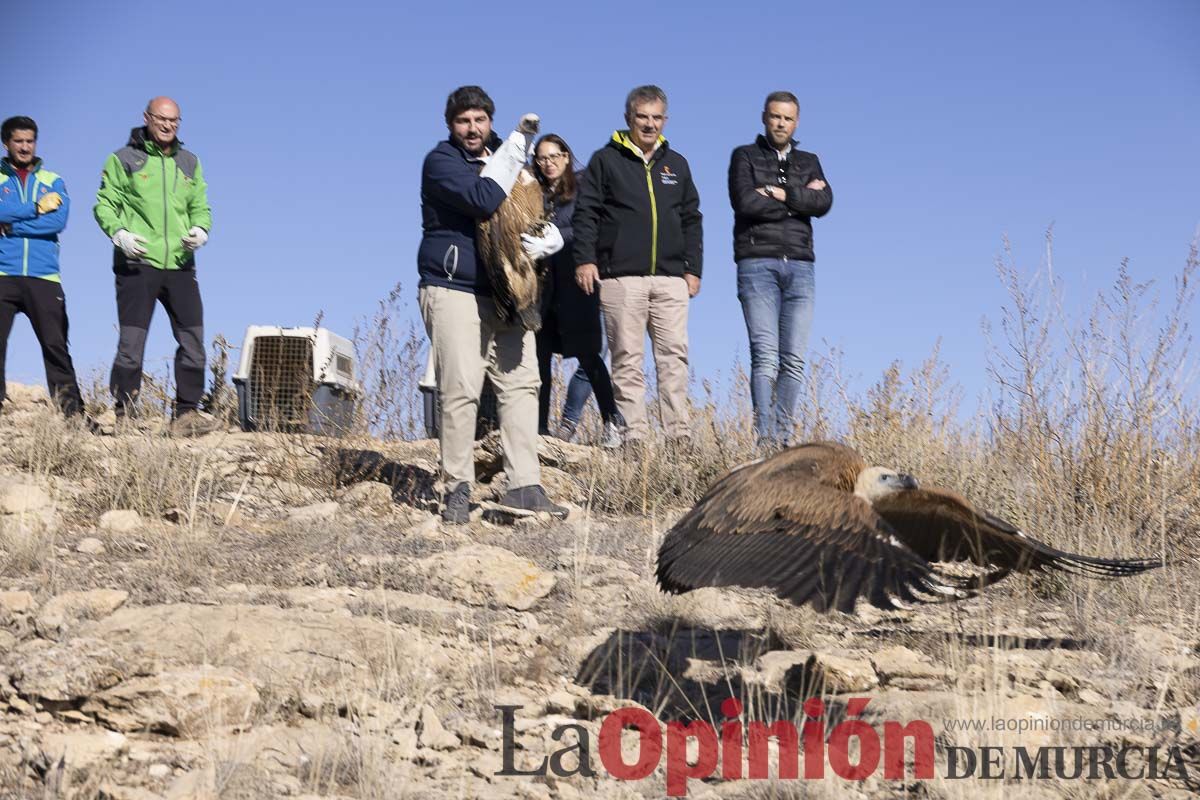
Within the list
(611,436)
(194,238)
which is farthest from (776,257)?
(194,238)

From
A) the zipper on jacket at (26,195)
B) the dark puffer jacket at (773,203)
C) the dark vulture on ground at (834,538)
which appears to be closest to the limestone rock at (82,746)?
the dark vulture on ground at (834,538)

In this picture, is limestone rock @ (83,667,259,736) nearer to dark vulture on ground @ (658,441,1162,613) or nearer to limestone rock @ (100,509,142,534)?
dark vulture on ground @ (658,441,1162,613)

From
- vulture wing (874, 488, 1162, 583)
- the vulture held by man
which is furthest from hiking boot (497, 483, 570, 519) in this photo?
vulture wing (874, 488, 1162, 583)

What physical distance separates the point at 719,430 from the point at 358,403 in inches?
96.9

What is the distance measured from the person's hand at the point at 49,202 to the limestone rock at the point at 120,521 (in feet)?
11.0

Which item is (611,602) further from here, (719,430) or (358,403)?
(358,403)

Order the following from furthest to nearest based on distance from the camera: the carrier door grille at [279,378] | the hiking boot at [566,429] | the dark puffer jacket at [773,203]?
1. the hiking boot at [566,429]
2. the carrier door grille at [279,378]
3. the dark puffer jacket at [773,203]

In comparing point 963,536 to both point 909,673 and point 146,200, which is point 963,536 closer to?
point 909,673

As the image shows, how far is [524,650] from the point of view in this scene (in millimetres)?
4824

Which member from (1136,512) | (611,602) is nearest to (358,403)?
(611,602)

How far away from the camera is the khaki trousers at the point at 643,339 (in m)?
7.60

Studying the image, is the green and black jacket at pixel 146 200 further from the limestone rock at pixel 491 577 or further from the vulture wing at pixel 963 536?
the vulture wing at pixel 963 536

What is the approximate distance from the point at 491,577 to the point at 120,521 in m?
2.14

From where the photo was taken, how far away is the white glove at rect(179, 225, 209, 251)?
8.55 m
